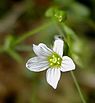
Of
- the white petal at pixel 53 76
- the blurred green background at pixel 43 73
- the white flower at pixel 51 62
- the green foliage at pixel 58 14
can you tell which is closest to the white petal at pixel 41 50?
the white flower at pixel 51 62

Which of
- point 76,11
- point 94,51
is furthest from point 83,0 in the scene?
point 94,51

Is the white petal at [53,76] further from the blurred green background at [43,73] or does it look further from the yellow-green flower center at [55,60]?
the blurred green background at [43,73]

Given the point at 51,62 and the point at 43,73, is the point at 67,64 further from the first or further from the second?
the point at 43,73

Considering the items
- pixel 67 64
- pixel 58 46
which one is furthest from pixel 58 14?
pixel 67 64

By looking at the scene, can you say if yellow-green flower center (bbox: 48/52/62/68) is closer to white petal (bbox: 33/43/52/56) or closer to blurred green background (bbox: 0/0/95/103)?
white petal (bbox: 33/43/52/56)

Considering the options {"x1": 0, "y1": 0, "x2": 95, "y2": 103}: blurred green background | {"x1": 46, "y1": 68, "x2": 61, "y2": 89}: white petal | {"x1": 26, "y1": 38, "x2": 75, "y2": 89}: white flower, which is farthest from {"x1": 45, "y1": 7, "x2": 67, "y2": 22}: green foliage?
{"x1": 0, "y1": 0, "x2": 95, "y2": 103}: blurred green background

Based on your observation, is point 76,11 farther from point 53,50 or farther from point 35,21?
point 53,50
